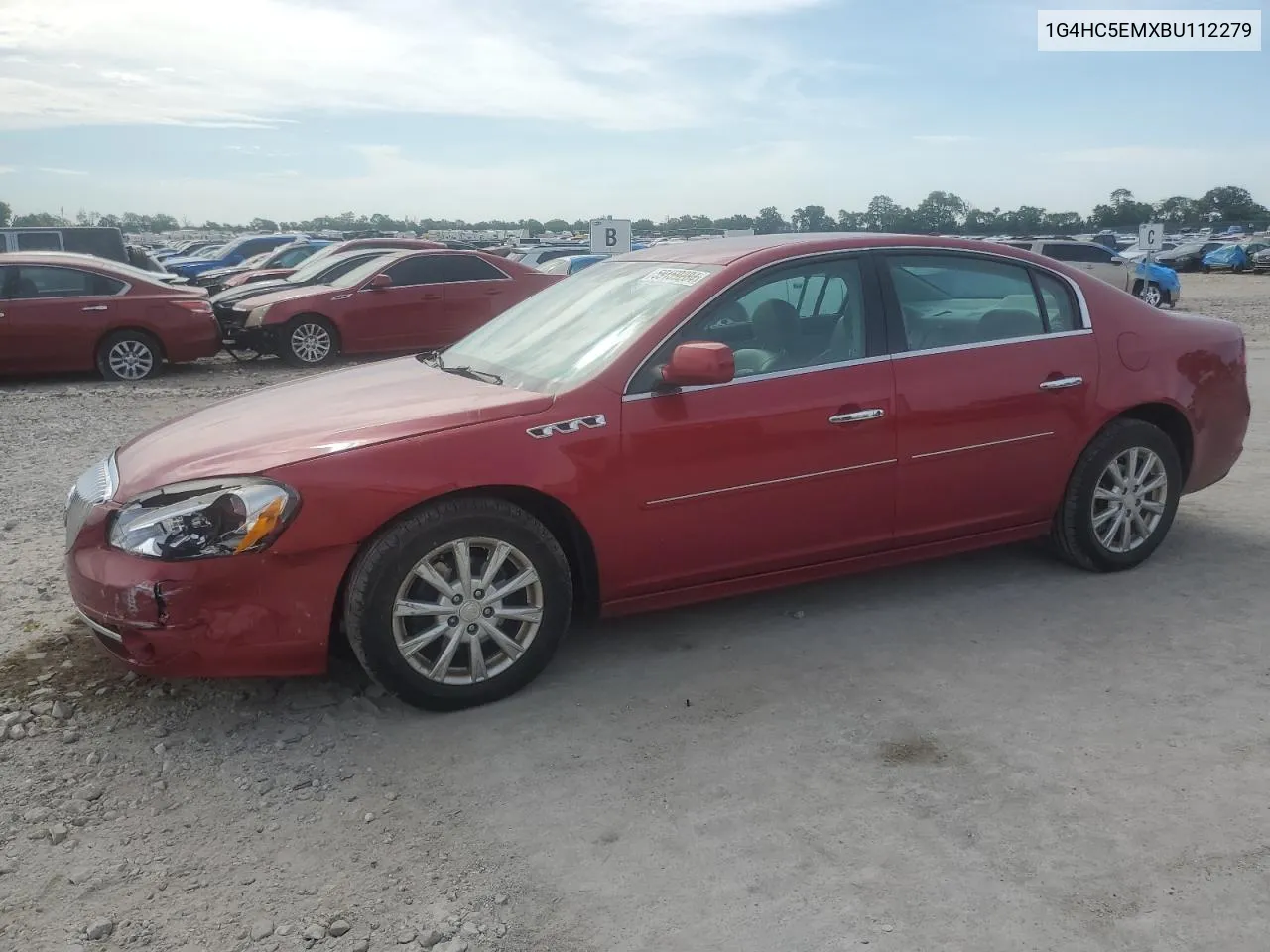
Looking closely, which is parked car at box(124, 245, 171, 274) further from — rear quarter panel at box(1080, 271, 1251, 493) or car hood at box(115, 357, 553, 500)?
rear quarter panel at box(1080, 271, 1251, 493)

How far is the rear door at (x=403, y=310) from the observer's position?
13672mm

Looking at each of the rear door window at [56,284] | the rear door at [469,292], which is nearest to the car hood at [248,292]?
the rear door window at [56,284]

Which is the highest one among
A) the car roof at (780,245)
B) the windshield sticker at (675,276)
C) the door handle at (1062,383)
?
the car roof at (780,245)

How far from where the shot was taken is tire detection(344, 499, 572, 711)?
3688 mm

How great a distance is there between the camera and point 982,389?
185 inches

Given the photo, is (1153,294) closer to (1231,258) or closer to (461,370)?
(461,370)

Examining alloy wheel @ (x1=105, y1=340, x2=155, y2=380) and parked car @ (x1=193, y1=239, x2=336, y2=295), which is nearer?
alloy wheel @ (x1=105, y1=340, x2=155, y2=380)

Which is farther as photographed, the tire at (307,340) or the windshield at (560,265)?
the windshield at (560,265)

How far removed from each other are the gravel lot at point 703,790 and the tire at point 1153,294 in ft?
60.9

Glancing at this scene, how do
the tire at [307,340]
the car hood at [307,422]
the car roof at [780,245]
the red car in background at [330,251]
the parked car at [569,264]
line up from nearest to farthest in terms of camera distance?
the car hood at [307,422] < the car roof at [780,245] < the tire at [307,340] < the red car in background at [330,251] < the parked car at [569,264]

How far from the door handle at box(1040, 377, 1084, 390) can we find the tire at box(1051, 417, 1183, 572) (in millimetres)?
309

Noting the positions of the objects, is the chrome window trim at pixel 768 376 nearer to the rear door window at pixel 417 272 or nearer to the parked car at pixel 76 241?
the rear door window at pixel 417 272

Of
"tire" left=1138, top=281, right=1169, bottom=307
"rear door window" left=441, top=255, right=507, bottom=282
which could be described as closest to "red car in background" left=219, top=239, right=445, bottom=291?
"rear door window" left=441, top=255, right=507, bottom=282

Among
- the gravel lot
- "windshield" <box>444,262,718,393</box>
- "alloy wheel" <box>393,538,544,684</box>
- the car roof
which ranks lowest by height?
the gravel lot
